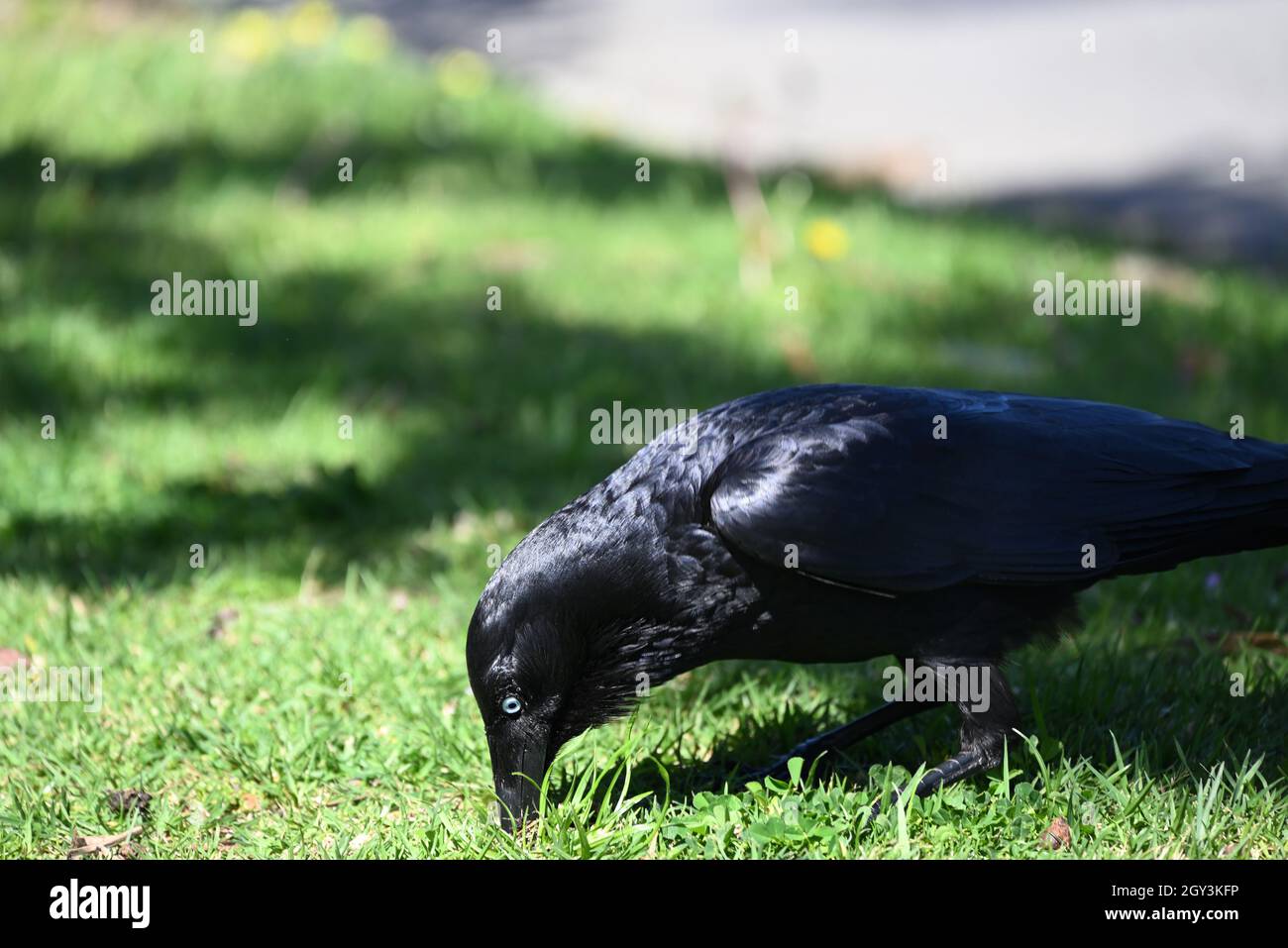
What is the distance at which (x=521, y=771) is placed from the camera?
305 cm

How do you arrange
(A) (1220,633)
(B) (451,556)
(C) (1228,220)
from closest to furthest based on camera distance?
(A) (1220,633), (B) (451,556), (C) (1228,220)

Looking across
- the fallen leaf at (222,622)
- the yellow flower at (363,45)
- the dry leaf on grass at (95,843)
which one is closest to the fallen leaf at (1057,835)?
the dry leaf on grass at (95,843)

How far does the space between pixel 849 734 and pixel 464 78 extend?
6.60 m

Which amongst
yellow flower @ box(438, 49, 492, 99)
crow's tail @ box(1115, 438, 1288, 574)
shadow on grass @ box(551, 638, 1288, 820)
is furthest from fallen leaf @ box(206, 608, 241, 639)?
yellow flower @ box(438, 49, 492, 99)

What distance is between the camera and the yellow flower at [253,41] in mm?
8500

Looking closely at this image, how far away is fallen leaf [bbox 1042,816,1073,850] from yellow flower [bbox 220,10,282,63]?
7041 mm

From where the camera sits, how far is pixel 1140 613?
4270 millimetres

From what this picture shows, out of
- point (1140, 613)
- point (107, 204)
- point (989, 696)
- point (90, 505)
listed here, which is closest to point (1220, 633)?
point (1140, 613)

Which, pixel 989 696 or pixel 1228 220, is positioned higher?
pixel 1228 220

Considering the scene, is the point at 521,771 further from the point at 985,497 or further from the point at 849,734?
the point at 985,497

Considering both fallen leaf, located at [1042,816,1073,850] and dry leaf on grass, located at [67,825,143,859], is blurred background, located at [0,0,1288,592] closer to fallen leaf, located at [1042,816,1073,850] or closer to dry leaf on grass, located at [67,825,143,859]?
dry leaf on grass, located at [67,825,143,859]

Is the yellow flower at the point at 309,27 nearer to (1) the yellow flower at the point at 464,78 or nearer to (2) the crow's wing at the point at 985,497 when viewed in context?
(1) the yellow flower at the point at 464,78

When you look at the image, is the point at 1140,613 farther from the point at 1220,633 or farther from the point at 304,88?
the point at 304,88

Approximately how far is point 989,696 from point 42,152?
20.1 ft
